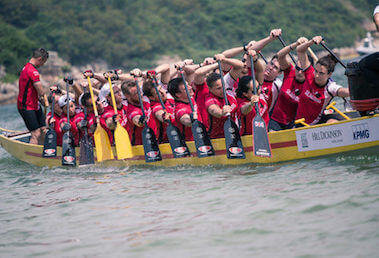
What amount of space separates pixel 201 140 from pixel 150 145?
3.16 ft

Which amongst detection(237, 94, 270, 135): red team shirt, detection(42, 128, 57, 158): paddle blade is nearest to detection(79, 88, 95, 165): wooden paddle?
detection(42, 128, 57, 158): paddle blade

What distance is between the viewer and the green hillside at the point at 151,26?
62719 millimetres

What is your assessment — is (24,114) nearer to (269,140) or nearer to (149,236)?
(269,140)

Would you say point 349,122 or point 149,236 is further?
point 349,122

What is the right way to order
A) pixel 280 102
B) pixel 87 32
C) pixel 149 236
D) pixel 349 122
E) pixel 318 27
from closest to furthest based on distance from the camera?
pixel 149 236 → pixel 349 122 → pixel 280 102 → pixel 87 32 → pixel 318 27

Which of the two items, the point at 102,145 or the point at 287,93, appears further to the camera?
the point at 102,145

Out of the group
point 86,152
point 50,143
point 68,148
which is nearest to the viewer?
point 86,152

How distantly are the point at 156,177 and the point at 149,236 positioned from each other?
2.61 metres

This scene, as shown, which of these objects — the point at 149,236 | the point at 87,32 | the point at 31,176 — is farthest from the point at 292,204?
the point at 87,32

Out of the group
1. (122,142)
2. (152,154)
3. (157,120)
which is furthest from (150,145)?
(122,142)

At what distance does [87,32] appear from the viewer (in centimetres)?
6550

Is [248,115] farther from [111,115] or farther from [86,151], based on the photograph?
[86,151]

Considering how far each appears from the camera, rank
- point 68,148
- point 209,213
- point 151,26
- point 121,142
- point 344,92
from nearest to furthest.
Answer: point 209,213, point 344,92, point 121,142, point 68,148, point 151,26

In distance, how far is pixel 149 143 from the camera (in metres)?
8.22
